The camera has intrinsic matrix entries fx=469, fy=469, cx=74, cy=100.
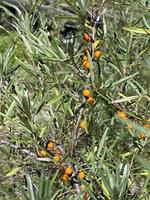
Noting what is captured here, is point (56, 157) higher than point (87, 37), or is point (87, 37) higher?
point (87, 37)

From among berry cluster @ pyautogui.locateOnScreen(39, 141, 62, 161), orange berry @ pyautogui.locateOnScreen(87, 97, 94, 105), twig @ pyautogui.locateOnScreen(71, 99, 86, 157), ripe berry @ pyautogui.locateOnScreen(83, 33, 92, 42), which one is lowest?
berry cluster @ pyautogui.locateOnScreen(39, 141, 62, 161)

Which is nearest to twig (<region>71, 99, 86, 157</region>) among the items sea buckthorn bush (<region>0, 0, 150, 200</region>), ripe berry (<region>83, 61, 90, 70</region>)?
sea buckthorn bush (<region>0, 0, 150, 200</region>)

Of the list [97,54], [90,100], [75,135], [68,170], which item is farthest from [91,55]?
[68,170]

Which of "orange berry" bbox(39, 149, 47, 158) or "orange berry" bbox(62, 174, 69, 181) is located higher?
"orange berry" bbox(39, 149, 47, 158)

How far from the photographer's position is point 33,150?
167 centimetres

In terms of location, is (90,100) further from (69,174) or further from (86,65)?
(69,174)

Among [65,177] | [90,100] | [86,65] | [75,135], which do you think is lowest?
[65,177]

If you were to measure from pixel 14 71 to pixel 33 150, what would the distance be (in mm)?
409

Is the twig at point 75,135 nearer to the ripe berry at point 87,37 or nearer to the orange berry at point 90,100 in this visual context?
the orange berry at point 90,100

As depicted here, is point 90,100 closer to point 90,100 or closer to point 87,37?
point 90,100

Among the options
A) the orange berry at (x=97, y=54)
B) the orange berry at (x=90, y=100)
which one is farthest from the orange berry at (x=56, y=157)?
the orange berry at (x=97, y=54)

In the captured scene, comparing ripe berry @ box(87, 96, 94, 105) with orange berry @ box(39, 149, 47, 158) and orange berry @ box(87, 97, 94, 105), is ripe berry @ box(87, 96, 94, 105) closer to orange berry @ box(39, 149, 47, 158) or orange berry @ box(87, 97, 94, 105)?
orange berry @ box(87, 97, 94, 105)

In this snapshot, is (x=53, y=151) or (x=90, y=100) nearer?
(x=90, y=100)

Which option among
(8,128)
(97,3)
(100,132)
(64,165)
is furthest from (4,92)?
(100,132)
